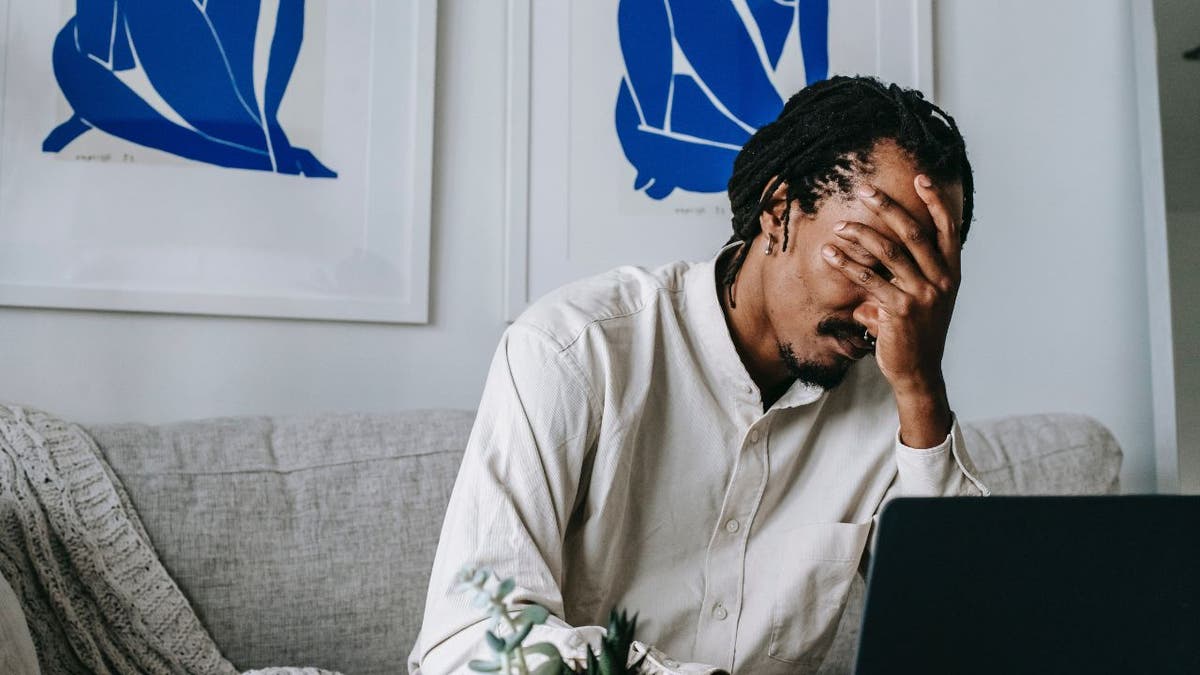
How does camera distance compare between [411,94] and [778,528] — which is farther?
[411,94]

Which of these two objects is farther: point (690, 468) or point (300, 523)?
point (300, 523)

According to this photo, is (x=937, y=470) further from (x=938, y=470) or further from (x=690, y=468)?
(x=690, y=468)

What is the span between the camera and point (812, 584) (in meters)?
1.29

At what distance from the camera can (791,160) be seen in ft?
4.17

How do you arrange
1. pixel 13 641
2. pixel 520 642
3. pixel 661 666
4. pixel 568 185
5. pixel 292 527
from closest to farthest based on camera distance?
pixel 520 642 < pixel 661 666 < pixel 13 641 < pixel 292 527 < pixel 568 185

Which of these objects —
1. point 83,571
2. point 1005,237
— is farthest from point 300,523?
point 1005,237

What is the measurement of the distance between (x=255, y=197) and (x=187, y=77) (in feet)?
0.78

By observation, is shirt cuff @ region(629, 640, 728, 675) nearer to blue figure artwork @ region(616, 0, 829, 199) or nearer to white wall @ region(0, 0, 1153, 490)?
white wall @ region(0, 0, 1153, 490)

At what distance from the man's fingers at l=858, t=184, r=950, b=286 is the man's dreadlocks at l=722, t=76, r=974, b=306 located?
0.04 meters

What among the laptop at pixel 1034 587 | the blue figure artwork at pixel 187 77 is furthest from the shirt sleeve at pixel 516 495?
the blue figure artwork at pixel 187 77

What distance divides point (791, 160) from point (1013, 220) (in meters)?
1.21

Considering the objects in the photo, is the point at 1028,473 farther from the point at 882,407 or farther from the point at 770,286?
the point at 770,286

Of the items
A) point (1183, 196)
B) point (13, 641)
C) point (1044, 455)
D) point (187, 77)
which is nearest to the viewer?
point (13, 641)

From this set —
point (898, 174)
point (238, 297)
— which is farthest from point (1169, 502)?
point (238, 297)
